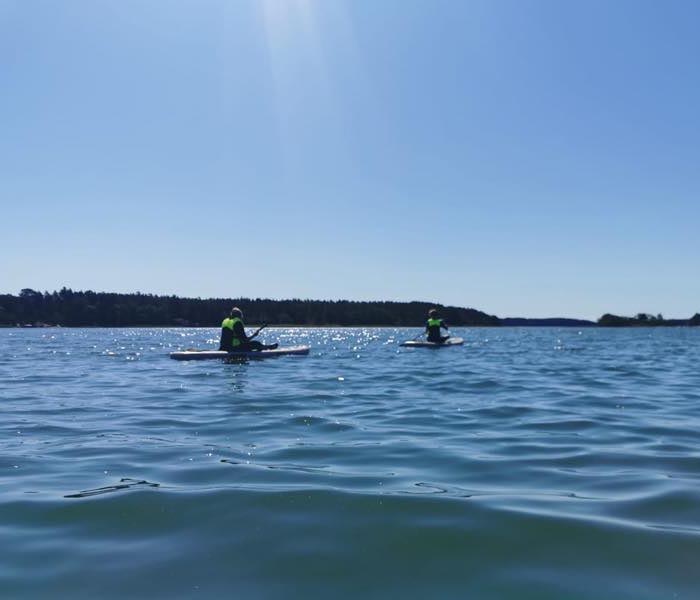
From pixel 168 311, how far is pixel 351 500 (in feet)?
457

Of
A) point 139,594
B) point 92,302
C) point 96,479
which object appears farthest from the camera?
point 92,302

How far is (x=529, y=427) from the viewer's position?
883 cm

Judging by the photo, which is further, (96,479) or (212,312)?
(212,312)

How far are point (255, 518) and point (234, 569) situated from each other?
898mm

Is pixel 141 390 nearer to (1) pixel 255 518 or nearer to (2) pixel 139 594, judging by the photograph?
(1) pixel 255 518

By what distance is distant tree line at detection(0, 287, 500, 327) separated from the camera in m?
134

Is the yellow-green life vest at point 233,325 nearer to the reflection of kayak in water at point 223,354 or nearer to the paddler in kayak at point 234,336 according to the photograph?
the paddler in kayak at point 234,336

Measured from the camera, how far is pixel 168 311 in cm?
13888

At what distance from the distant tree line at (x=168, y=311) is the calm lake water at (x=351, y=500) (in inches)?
4762

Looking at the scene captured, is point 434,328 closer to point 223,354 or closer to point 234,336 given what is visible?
point 234,336

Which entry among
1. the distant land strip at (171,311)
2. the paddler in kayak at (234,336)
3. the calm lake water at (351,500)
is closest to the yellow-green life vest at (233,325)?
the paddler in kayak at (234,336)

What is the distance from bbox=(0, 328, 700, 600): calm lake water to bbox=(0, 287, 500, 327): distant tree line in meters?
121

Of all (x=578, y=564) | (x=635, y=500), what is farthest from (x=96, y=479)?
(x=635, y=500)

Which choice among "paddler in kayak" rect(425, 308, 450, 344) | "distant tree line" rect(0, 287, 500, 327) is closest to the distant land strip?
"distant tree line" rect(0, 287, 500, 327)
